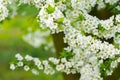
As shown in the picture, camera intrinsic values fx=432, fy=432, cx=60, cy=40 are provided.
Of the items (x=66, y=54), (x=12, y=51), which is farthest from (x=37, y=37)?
(x=12, y=51)

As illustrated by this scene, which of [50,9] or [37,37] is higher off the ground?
[37,37]

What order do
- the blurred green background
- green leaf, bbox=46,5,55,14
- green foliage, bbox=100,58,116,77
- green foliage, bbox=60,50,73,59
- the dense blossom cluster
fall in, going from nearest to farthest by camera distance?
1. green leaf, bbox=46,5,55,14
2. green foliage, bbox=100,58,116,77
3. green foliage, bbox=60,50,73,59
4. the dense blossom cluster
5. the blurred green background

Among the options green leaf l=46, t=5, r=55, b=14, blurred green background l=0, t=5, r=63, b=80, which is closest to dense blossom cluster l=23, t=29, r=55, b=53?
blurred green background l=0, t=5, r=63, b=80

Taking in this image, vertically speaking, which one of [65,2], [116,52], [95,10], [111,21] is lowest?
[116,52]

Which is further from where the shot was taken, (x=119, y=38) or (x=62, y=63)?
(x=62, y=63)

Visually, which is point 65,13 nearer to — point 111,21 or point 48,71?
point 111,21

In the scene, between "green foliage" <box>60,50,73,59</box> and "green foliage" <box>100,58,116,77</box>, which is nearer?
"green foliage" <box>100,58,116,77</box>

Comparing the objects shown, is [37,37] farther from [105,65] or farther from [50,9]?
[50,9]

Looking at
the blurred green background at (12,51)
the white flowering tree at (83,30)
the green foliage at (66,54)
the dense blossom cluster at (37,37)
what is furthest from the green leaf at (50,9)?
the blurred green background at (12,51)

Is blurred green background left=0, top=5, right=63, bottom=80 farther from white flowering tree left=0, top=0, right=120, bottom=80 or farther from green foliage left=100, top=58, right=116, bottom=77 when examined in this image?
green foliage left=100, top=58, right=116, bottom=77

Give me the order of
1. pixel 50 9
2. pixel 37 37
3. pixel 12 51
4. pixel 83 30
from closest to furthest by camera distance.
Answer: pixel 50 9
pixel 83 30
pixel 37 37
pixel 12 51

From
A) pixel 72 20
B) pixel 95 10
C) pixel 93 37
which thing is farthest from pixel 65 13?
pixel 95 10
